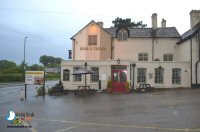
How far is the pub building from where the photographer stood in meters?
31.1

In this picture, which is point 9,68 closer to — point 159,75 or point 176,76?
point 159,75

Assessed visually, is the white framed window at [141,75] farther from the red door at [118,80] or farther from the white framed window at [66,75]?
the white framed window at [66,75]

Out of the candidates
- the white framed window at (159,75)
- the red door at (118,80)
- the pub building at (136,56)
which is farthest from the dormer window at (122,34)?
the red door at (118,80)

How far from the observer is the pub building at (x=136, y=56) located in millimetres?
31078

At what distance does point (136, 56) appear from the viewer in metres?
37.6

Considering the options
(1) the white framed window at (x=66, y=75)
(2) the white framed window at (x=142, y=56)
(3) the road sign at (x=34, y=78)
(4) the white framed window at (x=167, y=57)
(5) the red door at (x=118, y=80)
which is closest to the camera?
(3) the road sign at (x=34, y=78)

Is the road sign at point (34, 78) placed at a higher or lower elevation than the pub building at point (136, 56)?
lower

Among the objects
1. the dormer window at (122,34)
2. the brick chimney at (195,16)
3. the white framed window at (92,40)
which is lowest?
the white framed window at (92,40)

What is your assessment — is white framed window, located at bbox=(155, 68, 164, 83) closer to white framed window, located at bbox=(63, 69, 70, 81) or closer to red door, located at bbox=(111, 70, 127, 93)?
red door, located at bbox=(111, 70, 127, 93)

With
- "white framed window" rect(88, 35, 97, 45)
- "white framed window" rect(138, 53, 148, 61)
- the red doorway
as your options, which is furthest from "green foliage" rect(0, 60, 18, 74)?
the red doorway

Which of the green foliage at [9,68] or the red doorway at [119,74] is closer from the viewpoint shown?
the red doorway at [119,74]

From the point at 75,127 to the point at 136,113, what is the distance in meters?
4.48

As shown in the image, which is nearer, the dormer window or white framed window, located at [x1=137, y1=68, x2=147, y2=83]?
white framed window, located at [x1=137, y1=68, x2=147, y2=83]

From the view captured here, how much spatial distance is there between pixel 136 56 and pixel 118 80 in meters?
7.94
